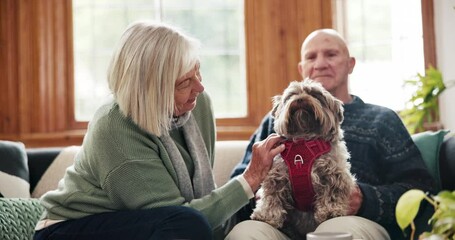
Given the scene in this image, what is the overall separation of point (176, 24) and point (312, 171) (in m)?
2.42

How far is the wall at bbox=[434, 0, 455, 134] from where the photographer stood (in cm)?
400

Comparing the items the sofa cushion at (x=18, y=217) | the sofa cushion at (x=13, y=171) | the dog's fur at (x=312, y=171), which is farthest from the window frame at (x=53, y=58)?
the dog's fur at (x=312, y=171)

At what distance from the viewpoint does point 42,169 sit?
3.16 meters

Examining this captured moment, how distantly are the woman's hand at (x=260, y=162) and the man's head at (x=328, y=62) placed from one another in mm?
637

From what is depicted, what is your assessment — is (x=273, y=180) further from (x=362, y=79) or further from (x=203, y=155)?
(x=362, y=79)

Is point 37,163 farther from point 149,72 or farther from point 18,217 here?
point 149,72

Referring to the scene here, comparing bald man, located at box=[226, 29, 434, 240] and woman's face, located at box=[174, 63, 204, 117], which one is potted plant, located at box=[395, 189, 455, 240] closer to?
bald man, located at box=[226, 29, 434, 240]

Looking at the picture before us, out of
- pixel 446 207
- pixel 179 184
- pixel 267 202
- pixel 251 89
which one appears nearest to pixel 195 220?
pixel 179 184

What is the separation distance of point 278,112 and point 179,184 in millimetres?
469

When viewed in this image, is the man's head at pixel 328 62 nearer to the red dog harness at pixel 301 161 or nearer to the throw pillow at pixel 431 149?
the throw pillow at pixel 431 149

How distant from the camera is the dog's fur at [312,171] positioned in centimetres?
242

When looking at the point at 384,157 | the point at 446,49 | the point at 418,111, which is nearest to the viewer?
the point at 384,157

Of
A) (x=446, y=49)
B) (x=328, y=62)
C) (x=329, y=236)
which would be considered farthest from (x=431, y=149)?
(x=329, y=236)

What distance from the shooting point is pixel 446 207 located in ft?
3.56
